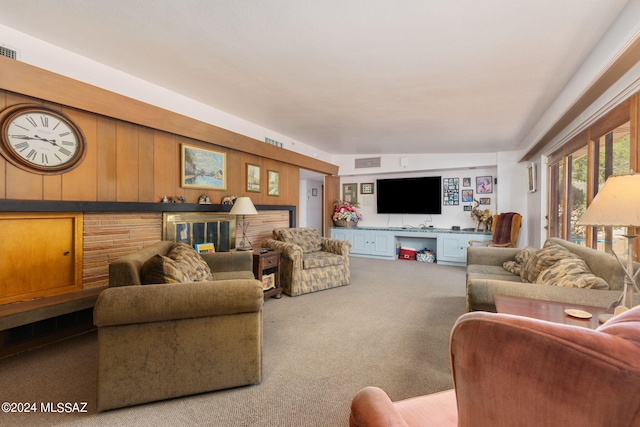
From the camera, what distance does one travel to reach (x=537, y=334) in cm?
39

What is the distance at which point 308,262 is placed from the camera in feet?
12.1

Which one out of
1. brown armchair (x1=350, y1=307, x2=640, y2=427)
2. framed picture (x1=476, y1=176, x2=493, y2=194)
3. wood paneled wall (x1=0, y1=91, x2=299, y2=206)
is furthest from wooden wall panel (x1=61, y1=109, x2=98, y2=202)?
framed picture (x1=476, y1=176, x2=493, y2=194)

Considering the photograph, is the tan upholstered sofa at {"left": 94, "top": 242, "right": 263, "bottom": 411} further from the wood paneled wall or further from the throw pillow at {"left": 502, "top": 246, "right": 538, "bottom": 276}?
the throw pillow at {"left": 502, "top": 246, "right": 538, "bottom": 276}

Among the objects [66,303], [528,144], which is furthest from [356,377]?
[528,144]

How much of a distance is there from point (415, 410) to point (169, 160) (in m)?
3.22

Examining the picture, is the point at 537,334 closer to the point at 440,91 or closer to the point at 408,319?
the point at 408,319

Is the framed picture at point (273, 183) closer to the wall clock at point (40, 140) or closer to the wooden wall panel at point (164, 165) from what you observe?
the wooden wall panel at point (164, 165)

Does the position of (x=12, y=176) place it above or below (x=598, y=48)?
below

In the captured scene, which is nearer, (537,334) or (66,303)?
(537,334)

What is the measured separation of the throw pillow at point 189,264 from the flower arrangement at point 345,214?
441 cm

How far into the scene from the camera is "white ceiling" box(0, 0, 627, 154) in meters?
1.77

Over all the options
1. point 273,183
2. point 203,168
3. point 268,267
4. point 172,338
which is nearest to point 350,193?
point 273,183

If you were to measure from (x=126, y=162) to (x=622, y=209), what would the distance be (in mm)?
3562

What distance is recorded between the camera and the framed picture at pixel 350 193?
706 cm
